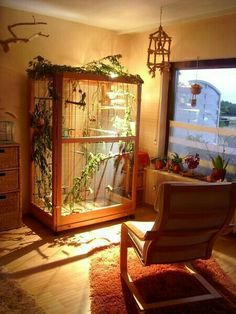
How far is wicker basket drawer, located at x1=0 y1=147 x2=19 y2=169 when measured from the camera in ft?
11.3

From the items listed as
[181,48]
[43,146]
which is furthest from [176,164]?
[43,146]

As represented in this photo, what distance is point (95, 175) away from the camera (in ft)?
12.6

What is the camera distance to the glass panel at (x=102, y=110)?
3752 mm

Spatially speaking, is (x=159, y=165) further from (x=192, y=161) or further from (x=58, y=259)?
(x=58, y=259)

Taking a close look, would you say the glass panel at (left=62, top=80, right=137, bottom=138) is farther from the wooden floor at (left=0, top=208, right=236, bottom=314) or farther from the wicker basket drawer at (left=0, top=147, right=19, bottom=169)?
the wooden floor at (left=0, top=208, right=236, bottom=314)

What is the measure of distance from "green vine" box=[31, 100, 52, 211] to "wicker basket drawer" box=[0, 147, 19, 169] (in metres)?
0.26

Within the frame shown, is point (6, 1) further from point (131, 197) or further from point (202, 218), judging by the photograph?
point (202, 218)

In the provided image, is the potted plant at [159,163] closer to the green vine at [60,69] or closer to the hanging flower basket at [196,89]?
the hanging flower basket at [196,89]

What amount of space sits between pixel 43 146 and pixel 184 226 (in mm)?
1918

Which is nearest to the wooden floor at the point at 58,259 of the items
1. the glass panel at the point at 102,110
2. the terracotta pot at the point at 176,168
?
the terracotta pot at the point at 176,168

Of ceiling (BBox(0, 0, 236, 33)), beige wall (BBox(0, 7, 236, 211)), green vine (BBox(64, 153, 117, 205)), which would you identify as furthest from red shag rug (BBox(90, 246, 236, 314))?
ceiling (BBox(0, 0, 236, 33))

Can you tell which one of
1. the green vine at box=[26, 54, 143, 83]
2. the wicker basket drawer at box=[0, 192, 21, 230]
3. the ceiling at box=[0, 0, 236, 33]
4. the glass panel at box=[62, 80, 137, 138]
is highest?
the ceiling at box=[0, 0, 236, 33]

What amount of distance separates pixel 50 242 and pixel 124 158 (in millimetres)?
1310

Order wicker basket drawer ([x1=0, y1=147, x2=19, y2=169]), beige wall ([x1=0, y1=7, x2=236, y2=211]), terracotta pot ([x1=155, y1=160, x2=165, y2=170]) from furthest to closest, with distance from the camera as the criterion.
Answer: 1. terracotta pot ([x1=155, y1=160, x2=165, y2=170])
2. beige wall ([x1=0, y1=7, x2=236, y2=211])
3. wicker basket drawer ([x1=0, y1=147, x2=19, y2=169])
